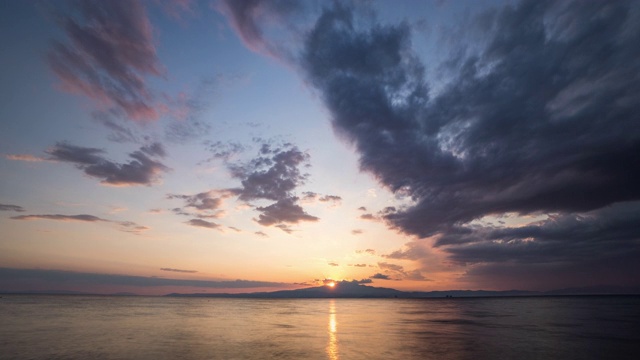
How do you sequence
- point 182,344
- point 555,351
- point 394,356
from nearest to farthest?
point 394,356, point 555,351, point 182,344

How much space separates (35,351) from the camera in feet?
98.0

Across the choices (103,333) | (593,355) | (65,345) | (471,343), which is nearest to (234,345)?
(65,345)

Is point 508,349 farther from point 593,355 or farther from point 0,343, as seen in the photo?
point 0,343

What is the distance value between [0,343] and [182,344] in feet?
57.8

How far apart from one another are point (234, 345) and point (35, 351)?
1731 centimetres

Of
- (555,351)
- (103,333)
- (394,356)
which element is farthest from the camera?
(103,333)

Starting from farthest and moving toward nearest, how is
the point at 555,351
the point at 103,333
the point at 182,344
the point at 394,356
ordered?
the point at 103,333 → the point at 182,344 → the point at 555,351 → the point at 394,356

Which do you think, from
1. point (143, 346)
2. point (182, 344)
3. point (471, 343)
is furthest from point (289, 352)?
point (471, 343)

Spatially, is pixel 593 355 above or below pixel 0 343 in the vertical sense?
above

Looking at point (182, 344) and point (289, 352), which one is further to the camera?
point (182, 344)

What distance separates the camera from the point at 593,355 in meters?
31.2

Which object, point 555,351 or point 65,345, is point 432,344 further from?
point 65,345

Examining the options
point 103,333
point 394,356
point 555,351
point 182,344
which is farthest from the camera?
point 103,333

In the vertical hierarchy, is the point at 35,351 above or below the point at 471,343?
below
